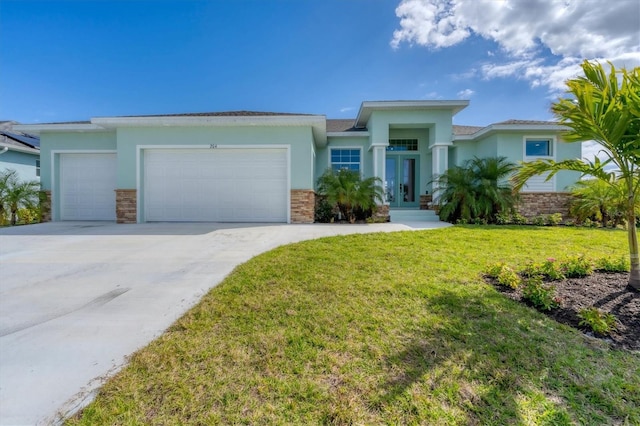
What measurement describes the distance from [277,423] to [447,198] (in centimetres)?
1064

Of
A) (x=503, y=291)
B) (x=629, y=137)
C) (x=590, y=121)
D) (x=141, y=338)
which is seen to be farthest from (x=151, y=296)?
(x=629, y=137)

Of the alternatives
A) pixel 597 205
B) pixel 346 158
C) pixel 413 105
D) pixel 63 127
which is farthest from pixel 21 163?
pixel 597 205

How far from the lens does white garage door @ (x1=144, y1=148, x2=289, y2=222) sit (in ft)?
34.0

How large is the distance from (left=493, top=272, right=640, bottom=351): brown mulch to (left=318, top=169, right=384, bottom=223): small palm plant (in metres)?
6.84

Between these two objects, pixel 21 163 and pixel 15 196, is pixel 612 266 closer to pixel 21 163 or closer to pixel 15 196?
pixel 15 196

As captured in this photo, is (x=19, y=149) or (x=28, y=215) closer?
(x=28, y=215)

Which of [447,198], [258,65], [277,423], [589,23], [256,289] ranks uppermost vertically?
[258,65]

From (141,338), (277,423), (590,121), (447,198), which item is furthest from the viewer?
(447,198)

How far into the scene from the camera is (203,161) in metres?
10.4

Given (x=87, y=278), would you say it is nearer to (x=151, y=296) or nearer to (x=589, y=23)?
(x=151, y=296)

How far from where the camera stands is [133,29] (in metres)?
9.98

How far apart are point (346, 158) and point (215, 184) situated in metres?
6.34

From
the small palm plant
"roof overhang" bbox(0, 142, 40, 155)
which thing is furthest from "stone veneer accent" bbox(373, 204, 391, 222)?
"roof overhang" bbox(0, 142, 40, 155)

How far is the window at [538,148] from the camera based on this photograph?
12.3 m
